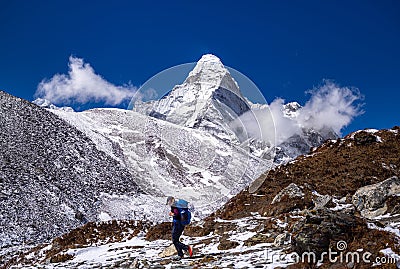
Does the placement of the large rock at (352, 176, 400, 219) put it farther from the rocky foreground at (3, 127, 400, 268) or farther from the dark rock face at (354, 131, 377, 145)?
the dark rock face at (354, 131, 377, 145)

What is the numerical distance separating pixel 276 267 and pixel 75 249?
1374 centimetres

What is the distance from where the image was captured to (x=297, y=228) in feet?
34.2

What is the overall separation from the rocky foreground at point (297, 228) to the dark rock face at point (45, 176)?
15375 millimetres

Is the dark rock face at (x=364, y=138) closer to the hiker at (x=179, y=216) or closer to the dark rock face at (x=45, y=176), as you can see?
the hiker at (x=179, y=216)

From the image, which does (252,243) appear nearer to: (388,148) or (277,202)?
(277,202)

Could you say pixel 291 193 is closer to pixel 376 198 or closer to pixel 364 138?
pixel 376 198

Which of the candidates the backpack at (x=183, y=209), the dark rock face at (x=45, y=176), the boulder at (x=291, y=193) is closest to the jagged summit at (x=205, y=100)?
the backpack at (x=183, y=209)

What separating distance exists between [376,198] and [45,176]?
43313 millimetres

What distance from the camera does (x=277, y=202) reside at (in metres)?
20.5

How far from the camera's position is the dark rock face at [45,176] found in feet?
120

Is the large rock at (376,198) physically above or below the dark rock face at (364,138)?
below

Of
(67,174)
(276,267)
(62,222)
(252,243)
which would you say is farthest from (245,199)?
(67,174)

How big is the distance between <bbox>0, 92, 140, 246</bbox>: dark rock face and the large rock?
29848mm

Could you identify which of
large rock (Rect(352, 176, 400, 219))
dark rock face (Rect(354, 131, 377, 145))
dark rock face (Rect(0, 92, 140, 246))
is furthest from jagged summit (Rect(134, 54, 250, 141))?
dark rock face (Rect(0, 92, 140, 246))
